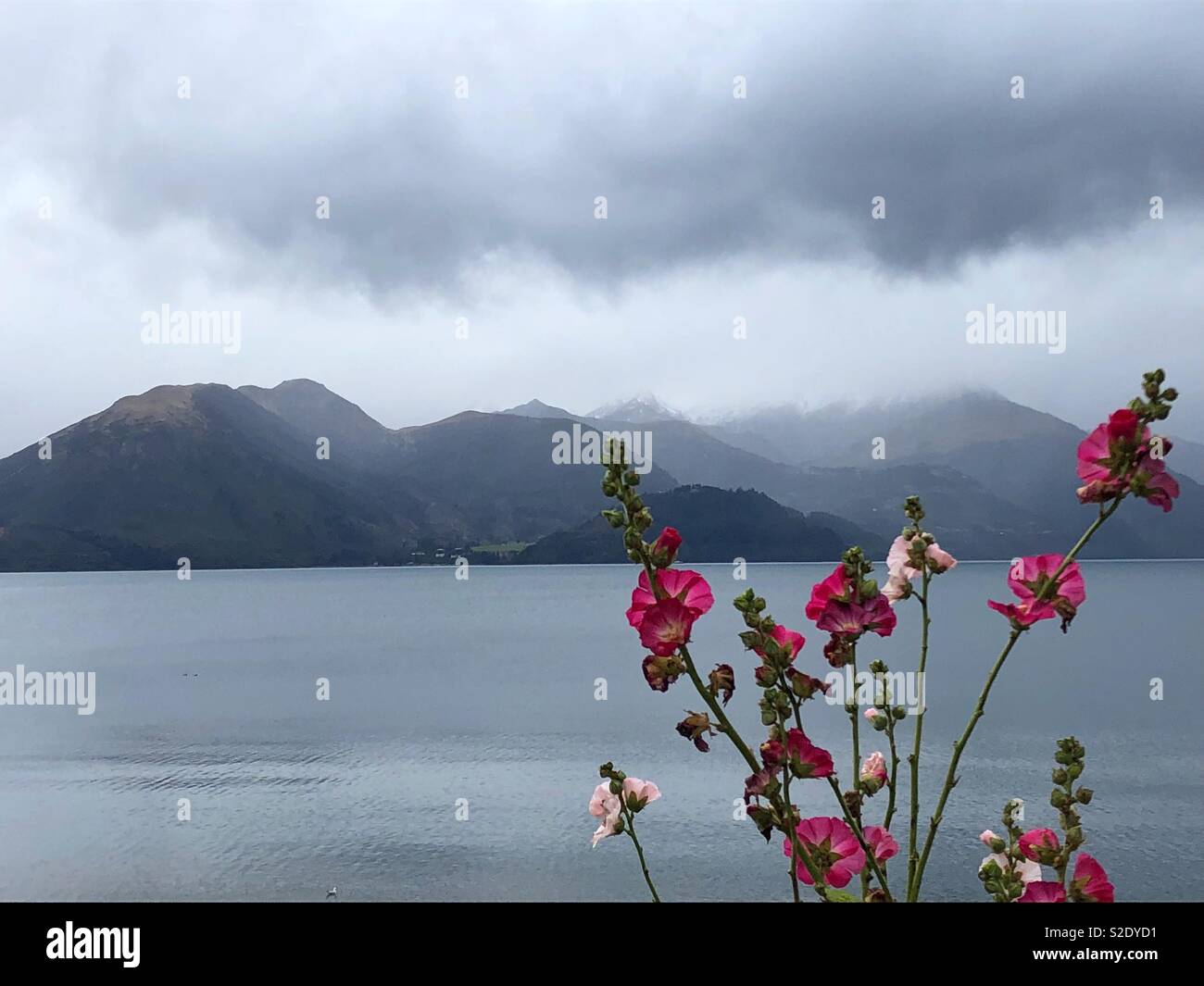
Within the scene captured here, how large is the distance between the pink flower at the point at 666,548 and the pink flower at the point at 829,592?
21cm

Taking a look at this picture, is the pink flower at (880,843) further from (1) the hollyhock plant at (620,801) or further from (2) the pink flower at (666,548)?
(2) the pink flower at (666,548)

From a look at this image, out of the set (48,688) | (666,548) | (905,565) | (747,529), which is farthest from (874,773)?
(747,529)

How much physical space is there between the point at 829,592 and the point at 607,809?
0.44m

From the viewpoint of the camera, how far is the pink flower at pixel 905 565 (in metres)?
1.31

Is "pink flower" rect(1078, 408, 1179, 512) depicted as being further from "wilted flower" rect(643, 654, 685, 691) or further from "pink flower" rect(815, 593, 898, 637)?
"wilted flower" rect(643, 654, 685, 691)

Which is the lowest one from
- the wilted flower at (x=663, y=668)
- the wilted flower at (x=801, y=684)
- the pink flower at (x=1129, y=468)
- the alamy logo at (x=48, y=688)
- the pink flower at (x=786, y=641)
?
the alamy logo at (x=48, y=688)

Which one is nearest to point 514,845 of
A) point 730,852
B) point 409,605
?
point 730,852

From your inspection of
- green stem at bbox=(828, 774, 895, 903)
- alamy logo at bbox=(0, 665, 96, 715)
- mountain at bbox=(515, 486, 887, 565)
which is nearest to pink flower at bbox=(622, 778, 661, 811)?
green stem at bbox=(828, 774, 895, 903)

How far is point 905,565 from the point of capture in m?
1.37

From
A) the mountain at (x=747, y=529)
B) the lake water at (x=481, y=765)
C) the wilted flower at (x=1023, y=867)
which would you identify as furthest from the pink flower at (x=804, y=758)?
A: the mountain at (x=747, y=529)

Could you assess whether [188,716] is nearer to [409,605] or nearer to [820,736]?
[820,736]
